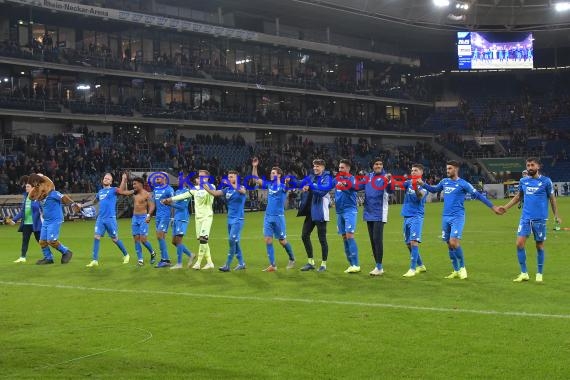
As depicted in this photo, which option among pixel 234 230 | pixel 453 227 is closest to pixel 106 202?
pixel 234 230

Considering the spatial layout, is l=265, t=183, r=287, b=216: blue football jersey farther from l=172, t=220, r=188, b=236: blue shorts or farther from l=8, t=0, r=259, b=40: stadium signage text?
l=8, t=0, r=259, b=40: stadium signage text

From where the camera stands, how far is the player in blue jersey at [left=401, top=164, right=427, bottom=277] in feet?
46.5

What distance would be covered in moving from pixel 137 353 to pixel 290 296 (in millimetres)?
4190

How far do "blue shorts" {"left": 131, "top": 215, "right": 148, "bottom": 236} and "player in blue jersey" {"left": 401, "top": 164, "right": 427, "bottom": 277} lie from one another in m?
6.29

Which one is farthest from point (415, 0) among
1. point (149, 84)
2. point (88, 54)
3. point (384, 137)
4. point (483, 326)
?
point (483, 326)

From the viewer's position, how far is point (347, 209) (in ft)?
49.0

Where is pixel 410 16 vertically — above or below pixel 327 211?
above

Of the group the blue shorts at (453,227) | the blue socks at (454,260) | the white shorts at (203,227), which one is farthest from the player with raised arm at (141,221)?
the blue socks at (454,260)

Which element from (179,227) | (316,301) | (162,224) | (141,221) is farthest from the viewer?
(141,221)

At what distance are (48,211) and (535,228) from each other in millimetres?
11183

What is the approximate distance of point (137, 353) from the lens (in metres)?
7.86

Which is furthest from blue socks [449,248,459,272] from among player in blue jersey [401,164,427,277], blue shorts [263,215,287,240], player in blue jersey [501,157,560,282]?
blue shorts [263,215,287,240]

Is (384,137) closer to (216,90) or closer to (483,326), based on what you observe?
(216,90)

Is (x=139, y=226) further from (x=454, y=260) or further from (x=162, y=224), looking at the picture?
(x=454, y=260)
